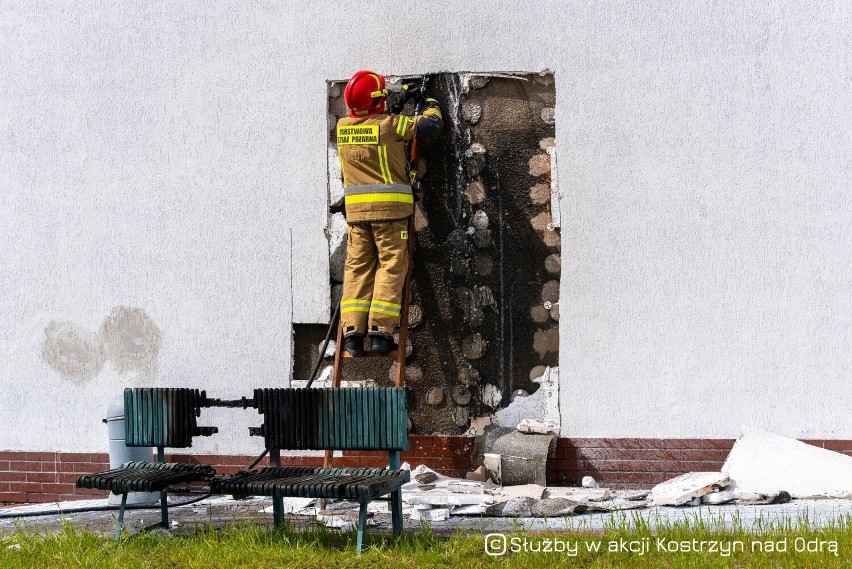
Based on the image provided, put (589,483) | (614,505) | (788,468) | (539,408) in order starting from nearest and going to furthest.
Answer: (614,505) < (788,468) < (589,483) < (539,408)

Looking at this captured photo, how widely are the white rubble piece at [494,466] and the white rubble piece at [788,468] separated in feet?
4.36

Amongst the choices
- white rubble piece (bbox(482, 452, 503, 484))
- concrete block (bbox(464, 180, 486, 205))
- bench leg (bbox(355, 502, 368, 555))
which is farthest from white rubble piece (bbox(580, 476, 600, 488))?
bench leg (bbox(355, 502, 368, 555))

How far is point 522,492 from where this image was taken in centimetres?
658

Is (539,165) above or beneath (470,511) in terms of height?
above

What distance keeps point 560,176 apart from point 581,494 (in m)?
1.98

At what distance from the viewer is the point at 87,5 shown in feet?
25.2

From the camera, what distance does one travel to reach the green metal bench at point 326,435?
5336 mm

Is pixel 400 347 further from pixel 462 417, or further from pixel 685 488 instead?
pixel 685 488

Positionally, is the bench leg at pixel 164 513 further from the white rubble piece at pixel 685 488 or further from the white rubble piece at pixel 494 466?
the white rubble piece at pixel 685 488

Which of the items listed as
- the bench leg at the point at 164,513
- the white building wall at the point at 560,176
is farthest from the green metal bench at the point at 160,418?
the white building wall at the point at 560,176

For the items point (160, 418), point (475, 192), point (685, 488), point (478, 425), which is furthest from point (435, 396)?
point (160, 418)

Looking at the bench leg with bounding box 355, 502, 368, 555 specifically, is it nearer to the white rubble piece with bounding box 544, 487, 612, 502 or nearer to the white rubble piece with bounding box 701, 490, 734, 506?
the white rubble piece with bounding box 544, 487, 612, 502

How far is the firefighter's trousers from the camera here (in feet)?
22.1

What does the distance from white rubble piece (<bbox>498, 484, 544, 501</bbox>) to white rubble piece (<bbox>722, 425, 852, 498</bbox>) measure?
3.71 feet
